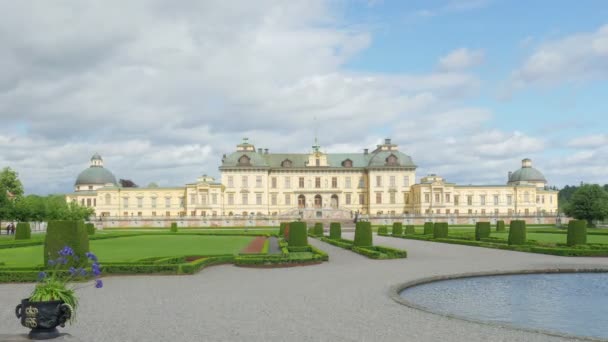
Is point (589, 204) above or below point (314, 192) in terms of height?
below

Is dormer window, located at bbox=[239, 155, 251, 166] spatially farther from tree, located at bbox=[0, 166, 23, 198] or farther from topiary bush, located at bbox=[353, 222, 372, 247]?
topiary bush, located at bbox=[353, 222, 372, 247]

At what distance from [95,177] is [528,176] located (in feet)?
219

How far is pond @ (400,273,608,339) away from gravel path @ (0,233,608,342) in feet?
3.63

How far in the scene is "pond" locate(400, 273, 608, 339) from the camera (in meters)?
10.6

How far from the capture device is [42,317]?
7730 mm

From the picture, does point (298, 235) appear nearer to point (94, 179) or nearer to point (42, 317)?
point (42, 317)

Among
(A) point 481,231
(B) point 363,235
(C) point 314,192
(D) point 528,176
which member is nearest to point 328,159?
(C) point 314,192

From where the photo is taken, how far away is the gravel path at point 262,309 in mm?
9125

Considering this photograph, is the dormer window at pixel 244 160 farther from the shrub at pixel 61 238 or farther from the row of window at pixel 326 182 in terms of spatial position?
the shrub at pixel 61 238

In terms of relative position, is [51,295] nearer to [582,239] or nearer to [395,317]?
[395,317]

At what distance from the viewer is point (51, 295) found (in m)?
7.93

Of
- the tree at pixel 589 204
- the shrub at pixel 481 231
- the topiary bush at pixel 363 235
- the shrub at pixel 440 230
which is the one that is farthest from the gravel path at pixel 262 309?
the tree at pixel 589 204

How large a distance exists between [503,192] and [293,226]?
61.4 m

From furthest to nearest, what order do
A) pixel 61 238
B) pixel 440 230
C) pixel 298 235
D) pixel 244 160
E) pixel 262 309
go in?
pixel 244 160
pixel 440 230
pixel 298 235
pixel 61 238
pixel 262 309
